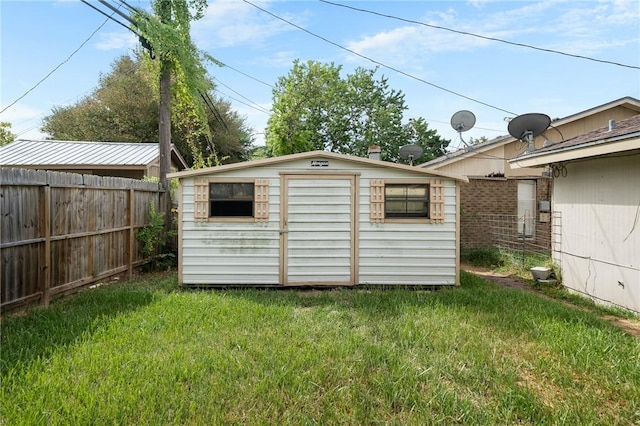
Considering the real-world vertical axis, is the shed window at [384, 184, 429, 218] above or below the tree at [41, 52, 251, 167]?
below

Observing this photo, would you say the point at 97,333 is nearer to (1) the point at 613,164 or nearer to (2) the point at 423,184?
(2) the point at 423,184

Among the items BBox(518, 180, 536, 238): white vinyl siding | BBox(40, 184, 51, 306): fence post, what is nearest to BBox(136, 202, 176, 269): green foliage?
BBox(40, 184, 51, 306): fence post

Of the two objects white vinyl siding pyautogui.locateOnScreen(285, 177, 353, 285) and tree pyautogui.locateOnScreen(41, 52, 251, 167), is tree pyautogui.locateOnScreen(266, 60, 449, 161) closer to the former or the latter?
tree pyautogui.locateOnScreen(41, 52, 251, 167)

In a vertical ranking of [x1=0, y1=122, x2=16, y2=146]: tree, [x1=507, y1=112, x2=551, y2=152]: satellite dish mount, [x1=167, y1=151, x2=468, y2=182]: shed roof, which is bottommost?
[x1=167, y1=151, x2=468, y2=182]: shed roof

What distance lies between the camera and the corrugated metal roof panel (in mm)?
13978

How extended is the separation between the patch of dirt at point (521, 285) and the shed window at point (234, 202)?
523 cm

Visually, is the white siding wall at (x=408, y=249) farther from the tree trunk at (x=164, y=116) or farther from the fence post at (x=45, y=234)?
the tree trunk at (x=164, y=116)

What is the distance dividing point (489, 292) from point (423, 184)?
215 centimetres

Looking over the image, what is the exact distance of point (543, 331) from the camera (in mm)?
4355

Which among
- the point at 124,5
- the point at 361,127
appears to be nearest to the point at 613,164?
the point at 124,5

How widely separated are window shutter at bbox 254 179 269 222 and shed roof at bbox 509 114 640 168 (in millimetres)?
5077

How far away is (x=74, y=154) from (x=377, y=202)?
42.8ft

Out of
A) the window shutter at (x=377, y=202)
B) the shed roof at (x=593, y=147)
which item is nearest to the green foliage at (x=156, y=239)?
the window shutter at (x=377, y=202)

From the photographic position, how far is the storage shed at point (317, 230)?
23.0ft
